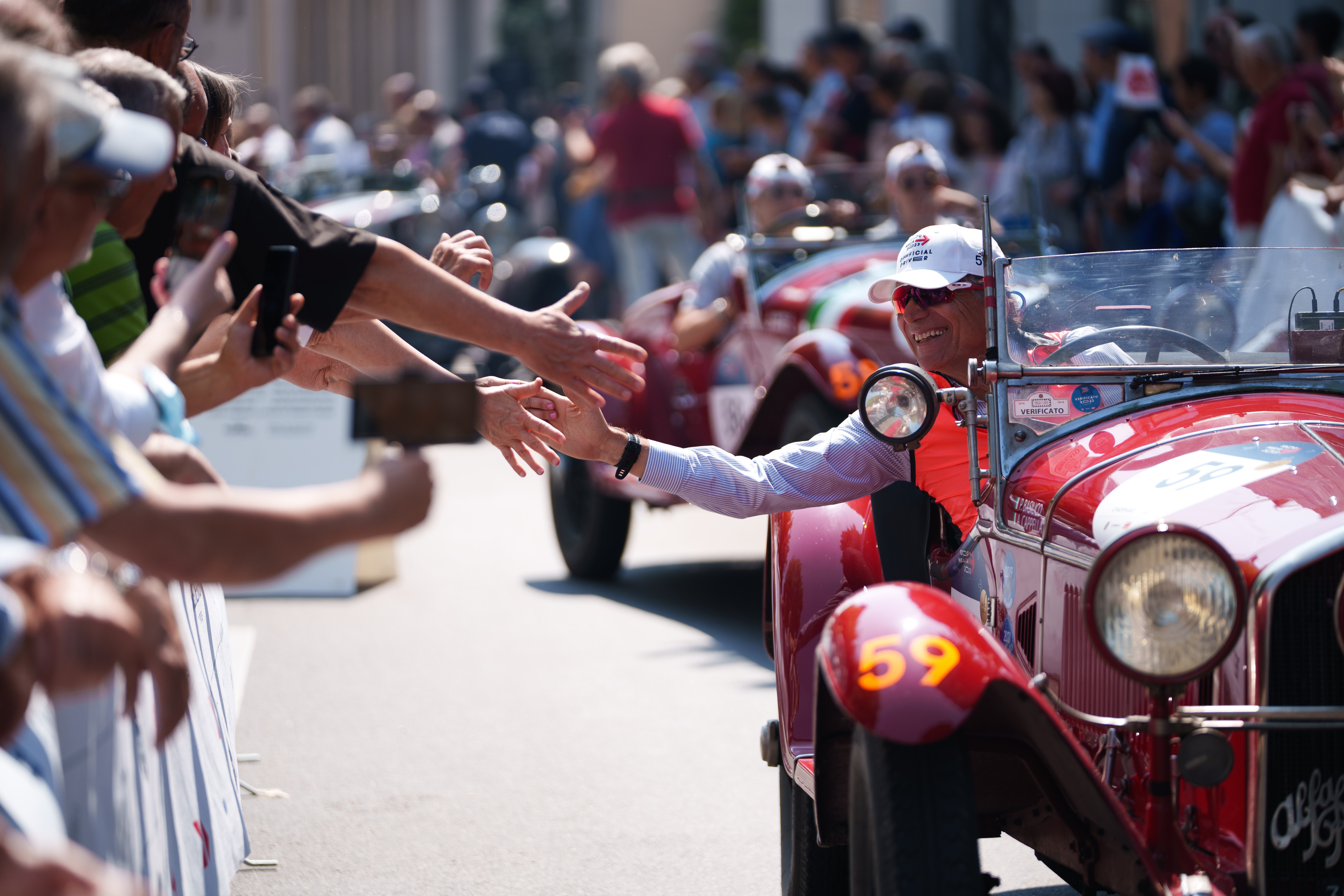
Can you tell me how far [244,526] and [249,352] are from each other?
547mm

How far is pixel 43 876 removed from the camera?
1.70 meters

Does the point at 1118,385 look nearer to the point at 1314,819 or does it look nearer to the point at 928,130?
the point at 1314,819

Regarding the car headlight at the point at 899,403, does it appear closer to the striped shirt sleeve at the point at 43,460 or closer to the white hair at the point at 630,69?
the striped shirt sleeve at the point at 43,460

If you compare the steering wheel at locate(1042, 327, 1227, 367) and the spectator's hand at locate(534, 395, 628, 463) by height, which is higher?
the steering wheel at locate(1042, 327, 1227, 367)

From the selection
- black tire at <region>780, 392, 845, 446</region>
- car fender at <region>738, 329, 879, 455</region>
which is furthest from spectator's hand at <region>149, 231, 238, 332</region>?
black tire at <region>780, 392, 845, 446</region>

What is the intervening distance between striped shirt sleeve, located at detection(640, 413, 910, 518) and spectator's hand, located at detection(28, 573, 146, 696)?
1669 mm

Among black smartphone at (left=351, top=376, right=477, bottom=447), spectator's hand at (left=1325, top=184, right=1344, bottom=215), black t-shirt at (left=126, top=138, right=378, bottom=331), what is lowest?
black smartphone at (left=351, top=376, right=477, bottom=447)

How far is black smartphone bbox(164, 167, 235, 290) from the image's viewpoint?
101 inches

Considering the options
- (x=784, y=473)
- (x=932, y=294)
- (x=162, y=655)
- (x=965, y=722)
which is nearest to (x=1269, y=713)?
(x=965, y=722)

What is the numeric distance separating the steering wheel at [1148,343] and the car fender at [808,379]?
2632 millimetres

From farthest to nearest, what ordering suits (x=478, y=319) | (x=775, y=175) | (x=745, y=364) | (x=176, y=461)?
(x=775, y=175)
(x=745, y=364)
(x=478, y=319)
(x=176, y=461)

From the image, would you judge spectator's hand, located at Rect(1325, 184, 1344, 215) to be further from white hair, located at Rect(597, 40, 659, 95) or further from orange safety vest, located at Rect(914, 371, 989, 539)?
white hair, located at Rect(597, 40, 659, 95)

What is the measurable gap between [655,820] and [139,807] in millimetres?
2292

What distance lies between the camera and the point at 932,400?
338 cm
